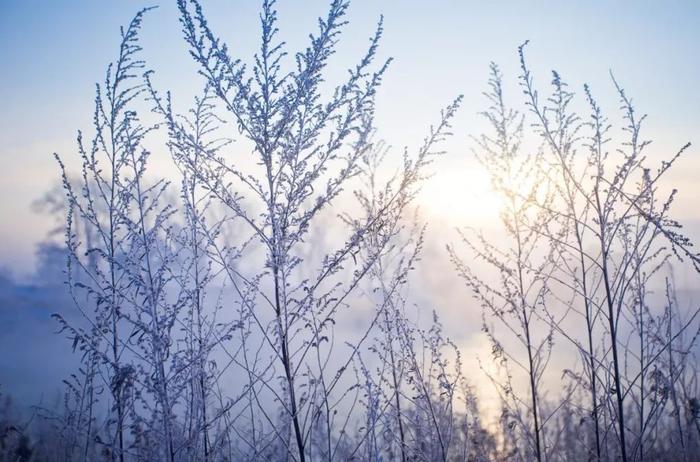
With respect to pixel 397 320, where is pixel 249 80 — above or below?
above

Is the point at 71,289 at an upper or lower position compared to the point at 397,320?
upper

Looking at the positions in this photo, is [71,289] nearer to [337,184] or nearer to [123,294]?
[123,294]

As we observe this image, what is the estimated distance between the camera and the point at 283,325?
9.13 ft

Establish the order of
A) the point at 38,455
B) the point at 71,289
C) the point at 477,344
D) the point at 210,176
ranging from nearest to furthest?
the point at 210,176
the point at 71,289
the point at 38,455
the point at 477,344

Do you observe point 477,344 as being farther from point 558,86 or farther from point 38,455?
point 558,86

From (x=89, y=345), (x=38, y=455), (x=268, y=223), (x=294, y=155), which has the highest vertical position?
(x=294, y=155)

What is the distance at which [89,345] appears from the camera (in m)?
3.16


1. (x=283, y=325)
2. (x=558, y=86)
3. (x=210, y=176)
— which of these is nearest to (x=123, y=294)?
(x=210, y=176)

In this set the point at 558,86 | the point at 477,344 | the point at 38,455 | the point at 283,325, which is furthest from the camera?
the point at 477,344

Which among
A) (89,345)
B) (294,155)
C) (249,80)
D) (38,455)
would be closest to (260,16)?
(249,80)

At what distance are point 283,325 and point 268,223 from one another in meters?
0.67

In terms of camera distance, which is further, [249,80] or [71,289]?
[71,289]

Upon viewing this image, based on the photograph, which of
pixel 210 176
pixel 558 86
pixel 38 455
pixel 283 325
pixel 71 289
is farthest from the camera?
pixel 38 455

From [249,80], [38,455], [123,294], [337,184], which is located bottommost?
[38,455]
